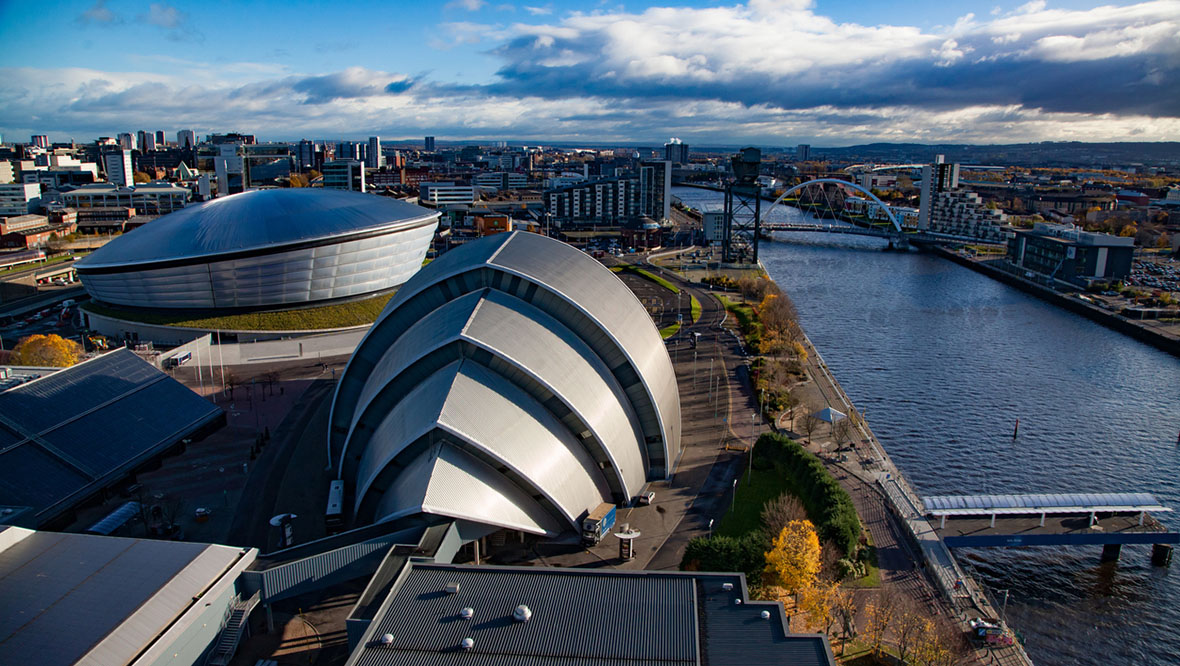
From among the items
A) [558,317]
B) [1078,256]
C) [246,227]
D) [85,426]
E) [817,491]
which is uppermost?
[246,227]

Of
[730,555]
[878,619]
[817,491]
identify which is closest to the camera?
[878,619]

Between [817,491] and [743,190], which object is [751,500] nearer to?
[817,491]

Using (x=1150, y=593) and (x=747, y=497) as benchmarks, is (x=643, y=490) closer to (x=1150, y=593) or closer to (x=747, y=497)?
(x=747, y=497)

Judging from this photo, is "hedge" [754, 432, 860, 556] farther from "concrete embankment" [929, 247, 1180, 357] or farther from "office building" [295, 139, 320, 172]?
"office building" [295, 139, 320, 172]

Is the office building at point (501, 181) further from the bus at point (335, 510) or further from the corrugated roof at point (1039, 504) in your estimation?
the corrugated roof at point (1039, 504)

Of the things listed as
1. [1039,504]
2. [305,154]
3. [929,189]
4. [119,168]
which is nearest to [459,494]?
[1039,504]

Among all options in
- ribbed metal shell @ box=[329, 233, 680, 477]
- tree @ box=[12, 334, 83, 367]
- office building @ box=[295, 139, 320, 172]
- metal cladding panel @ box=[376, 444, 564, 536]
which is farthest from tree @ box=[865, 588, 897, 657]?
office building @ box=[295, 139, 320, 172]

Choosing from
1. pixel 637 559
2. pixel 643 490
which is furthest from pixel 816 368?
pixel 637 559
